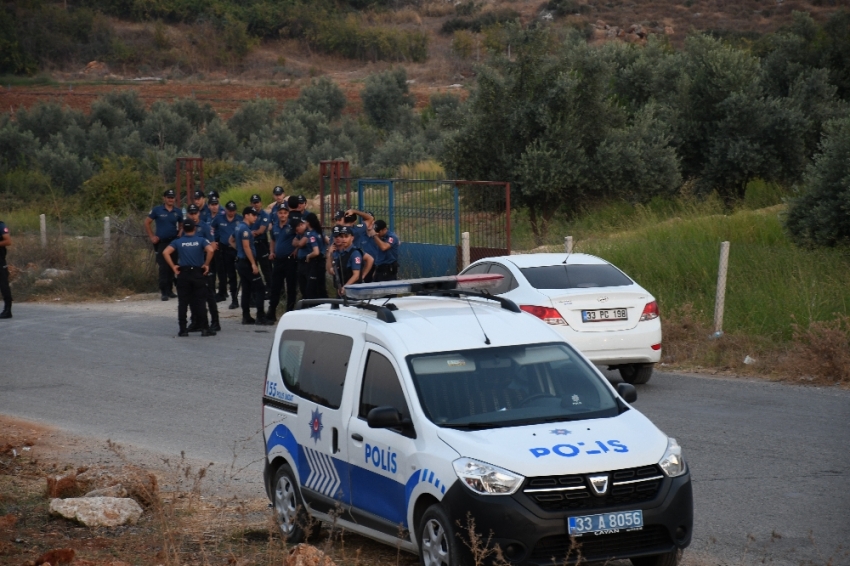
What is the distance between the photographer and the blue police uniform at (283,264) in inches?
716

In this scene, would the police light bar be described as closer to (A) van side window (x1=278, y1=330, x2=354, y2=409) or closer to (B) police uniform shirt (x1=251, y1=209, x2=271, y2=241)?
(A) van side window (x1=278, y1=330, x2=354, y2=409)

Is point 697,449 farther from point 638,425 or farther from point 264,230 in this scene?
point 264,230

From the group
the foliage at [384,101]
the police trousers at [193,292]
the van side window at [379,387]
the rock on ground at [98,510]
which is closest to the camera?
the van side window at [379,387]

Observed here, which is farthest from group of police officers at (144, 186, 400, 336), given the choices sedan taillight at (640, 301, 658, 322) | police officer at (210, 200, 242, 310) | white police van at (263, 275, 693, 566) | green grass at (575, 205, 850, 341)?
white police van at (263, 275, 693, 566)

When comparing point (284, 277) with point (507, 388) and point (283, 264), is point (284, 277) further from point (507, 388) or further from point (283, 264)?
point (507, 388)

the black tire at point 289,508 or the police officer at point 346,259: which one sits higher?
the police officer at point 346,259

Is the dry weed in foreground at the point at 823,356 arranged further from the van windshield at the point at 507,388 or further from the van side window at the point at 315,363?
the van side window at the point at 315,363

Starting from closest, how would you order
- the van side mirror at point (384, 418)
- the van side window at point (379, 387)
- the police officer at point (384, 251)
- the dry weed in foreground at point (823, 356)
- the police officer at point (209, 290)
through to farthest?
the van side mirror at point (384, 418) → the van side window at point (379, 387) → the dry weed in foreground at point (823, 356) → the police officer at point (384, 251) → the police officer at point (209, 290)

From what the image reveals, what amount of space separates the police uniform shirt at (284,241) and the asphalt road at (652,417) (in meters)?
1.33

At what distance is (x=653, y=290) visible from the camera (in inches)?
656

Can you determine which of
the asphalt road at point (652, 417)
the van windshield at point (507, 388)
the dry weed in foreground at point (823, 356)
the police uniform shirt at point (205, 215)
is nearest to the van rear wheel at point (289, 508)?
the asphalt road at point (652, 417)

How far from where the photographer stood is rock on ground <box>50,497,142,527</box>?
25.4 ft

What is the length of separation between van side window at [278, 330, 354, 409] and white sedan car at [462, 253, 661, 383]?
497 centimetres

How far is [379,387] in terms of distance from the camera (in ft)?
21.6
